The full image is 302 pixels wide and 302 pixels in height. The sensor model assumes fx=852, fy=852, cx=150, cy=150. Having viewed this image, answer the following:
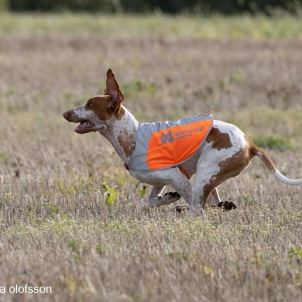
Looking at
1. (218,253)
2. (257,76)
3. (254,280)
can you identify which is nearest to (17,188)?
(218,253)

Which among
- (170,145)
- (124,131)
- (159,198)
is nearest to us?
(170,145)

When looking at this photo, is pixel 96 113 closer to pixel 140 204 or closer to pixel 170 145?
pixel 170 145

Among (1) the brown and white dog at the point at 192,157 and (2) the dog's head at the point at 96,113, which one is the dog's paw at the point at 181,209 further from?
(2) the dog's head at the point at 96,113

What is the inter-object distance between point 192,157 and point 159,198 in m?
0.58

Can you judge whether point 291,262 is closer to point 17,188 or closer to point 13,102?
point 17,188

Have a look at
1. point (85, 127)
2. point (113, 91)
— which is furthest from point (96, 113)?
point (113, 91)

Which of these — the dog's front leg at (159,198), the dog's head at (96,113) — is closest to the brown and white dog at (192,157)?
the dog's head at (96,113)

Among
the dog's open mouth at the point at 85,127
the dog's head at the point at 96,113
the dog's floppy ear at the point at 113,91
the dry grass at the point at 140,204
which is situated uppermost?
the dog's floppy ear at the point at 113,91

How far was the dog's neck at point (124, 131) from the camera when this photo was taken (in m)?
8.38

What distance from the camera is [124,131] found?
8383 millimetres

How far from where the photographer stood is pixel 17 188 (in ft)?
31.6

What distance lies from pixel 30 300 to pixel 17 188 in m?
3.87

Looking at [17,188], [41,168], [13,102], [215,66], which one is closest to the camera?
[17,188]

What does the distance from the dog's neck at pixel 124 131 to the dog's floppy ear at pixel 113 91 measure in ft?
0.51
